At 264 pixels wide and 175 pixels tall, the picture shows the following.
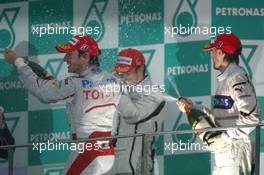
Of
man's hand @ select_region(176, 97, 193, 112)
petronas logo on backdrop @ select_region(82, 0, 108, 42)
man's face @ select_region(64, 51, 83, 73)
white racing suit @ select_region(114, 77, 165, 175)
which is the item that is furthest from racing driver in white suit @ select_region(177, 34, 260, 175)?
petronas logo on backdrop @ select_region(82, 0, 108, 42)

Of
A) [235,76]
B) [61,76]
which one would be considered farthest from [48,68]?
[235,76]

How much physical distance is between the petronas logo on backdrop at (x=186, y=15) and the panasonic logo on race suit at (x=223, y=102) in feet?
3.06

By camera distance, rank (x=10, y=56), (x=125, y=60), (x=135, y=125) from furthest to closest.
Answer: (x=125, y=60), (x=10, y=56), (x=135, y=125)

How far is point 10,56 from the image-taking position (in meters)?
7.53

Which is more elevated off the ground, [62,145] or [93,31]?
[93,31]

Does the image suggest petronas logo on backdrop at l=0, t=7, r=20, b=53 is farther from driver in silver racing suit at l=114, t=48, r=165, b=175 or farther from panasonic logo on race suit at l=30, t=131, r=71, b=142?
driver in silver racing suit at l=114, t=48, r=165, b=175

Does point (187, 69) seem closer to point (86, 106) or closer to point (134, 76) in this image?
point (134, 76)

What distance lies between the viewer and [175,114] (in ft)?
26.2

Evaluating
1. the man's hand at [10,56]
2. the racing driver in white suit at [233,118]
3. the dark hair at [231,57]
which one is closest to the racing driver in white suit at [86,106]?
the man's hand at [10,56]

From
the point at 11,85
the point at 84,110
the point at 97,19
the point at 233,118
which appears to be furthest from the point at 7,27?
the point at 233,118

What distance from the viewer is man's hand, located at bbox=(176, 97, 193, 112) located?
289 inches

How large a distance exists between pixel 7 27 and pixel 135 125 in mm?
1349

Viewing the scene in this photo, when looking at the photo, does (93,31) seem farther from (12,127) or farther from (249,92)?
(249,92)

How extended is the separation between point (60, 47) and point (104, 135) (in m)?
0.62
